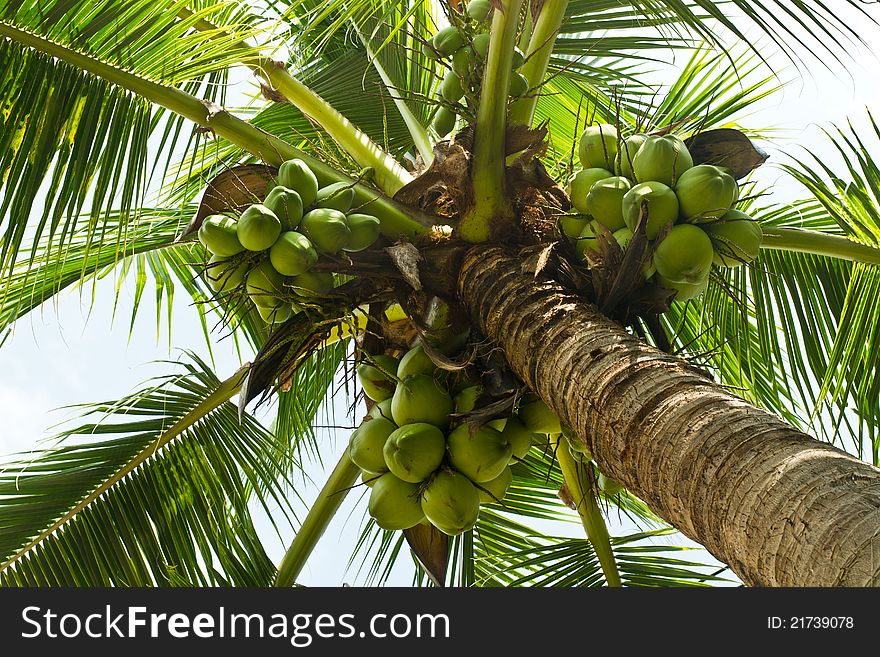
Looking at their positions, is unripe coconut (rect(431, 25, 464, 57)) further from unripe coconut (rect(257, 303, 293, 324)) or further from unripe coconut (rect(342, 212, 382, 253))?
unripe coconut (rect(257, 303, 293, 324))

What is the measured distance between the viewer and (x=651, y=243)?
6.58 feet

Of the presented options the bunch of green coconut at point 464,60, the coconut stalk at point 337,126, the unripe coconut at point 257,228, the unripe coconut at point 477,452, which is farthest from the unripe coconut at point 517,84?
the unripe coconut at point 477,452

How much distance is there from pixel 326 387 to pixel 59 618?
6.89ft

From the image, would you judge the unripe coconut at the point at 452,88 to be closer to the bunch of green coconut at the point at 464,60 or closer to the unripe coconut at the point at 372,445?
the bunch of green coconut at the point at 464,60

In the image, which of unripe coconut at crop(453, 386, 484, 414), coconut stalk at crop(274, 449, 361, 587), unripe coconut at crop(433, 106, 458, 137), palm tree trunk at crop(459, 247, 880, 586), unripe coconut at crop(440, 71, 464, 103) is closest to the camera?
palm tree trunk at crop(459, 247, 880, 586)

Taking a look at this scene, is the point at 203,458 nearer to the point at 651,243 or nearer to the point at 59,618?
the point at 59,618

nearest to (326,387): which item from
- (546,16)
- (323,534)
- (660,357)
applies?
(323,534)

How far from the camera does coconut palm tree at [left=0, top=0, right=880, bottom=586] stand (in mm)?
1519

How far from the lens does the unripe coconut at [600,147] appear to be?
2.23 m

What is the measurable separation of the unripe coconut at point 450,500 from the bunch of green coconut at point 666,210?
25.4 inches

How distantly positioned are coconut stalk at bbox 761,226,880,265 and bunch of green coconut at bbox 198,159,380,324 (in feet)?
4.18

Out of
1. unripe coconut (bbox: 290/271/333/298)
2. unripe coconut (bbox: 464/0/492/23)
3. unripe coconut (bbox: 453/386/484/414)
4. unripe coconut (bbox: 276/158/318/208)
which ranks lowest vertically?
unripe coconut (bbox: 453/386/484/414)

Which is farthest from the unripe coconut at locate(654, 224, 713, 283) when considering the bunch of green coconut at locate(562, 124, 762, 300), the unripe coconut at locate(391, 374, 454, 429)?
the unripe coconut at locate(391, 374, 454, 429)

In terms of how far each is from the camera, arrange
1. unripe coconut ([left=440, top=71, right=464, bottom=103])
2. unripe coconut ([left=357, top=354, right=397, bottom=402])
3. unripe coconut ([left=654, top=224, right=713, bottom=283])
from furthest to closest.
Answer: unripe coconut ([left=440, top=71, right=464, bottom=103]), unripe coconut ([left=357, top=354, right=397, bottom=402]), unripe coconut ([left=654, top=224, right=713, bottom=283])
